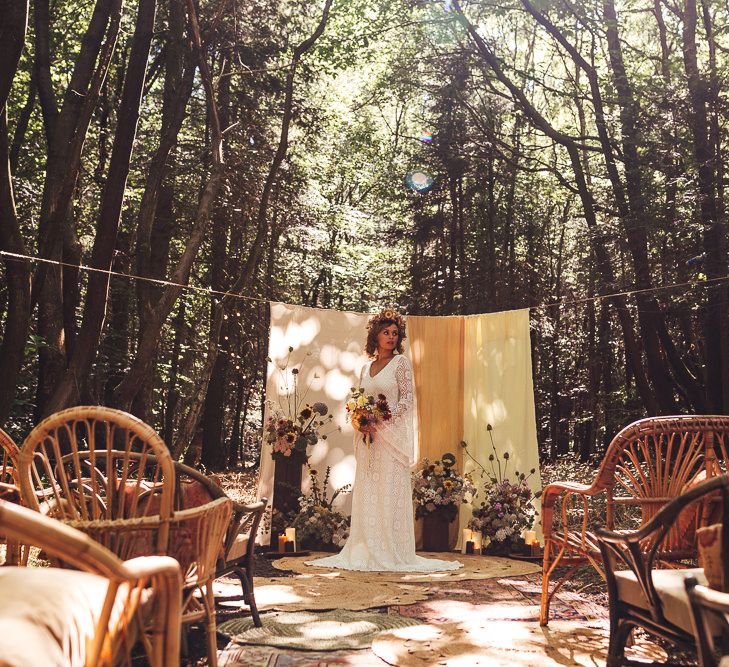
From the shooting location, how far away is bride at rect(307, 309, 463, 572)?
21.9 feet

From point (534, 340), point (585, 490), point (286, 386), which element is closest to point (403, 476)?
point (286, 386)

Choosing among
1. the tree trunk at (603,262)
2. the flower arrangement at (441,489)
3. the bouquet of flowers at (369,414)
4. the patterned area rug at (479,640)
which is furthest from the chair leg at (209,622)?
the tree trunk at (603,262)

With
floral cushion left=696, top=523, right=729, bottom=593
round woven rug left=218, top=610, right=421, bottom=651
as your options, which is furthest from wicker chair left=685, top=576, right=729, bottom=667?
round woven rug left=218, top=610, right=421, bottom=651

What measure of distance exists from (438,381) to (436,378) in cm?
3

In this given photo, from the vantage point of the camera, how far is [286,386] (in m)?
7.64

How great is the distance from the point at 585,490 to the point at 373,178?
18.2m

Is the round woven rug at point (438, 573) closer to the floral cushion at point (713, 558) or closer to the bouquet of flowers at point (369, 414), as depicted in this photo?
the bouquet of flowers at point (369, 414)

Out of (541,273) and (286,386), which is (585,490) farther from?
(541,273)

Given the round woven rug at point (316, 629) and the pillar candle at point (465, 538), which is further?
the pillar candle at point (465, 538)

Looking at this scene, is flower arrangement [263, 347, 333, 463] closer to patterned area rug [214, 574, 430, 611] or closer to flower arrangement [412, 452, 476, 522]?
flower arrangement [412, 452, 476, 522]

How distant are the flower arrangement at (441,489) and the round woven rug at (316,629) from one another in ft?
10.1

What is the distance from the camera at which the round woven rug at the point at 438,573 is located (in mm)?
6027

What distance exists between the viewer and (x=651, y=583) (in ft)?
8.70

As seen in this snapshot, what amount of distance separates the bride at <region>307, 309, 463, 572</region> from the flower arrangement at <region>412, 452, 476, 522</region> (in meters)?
0.87
